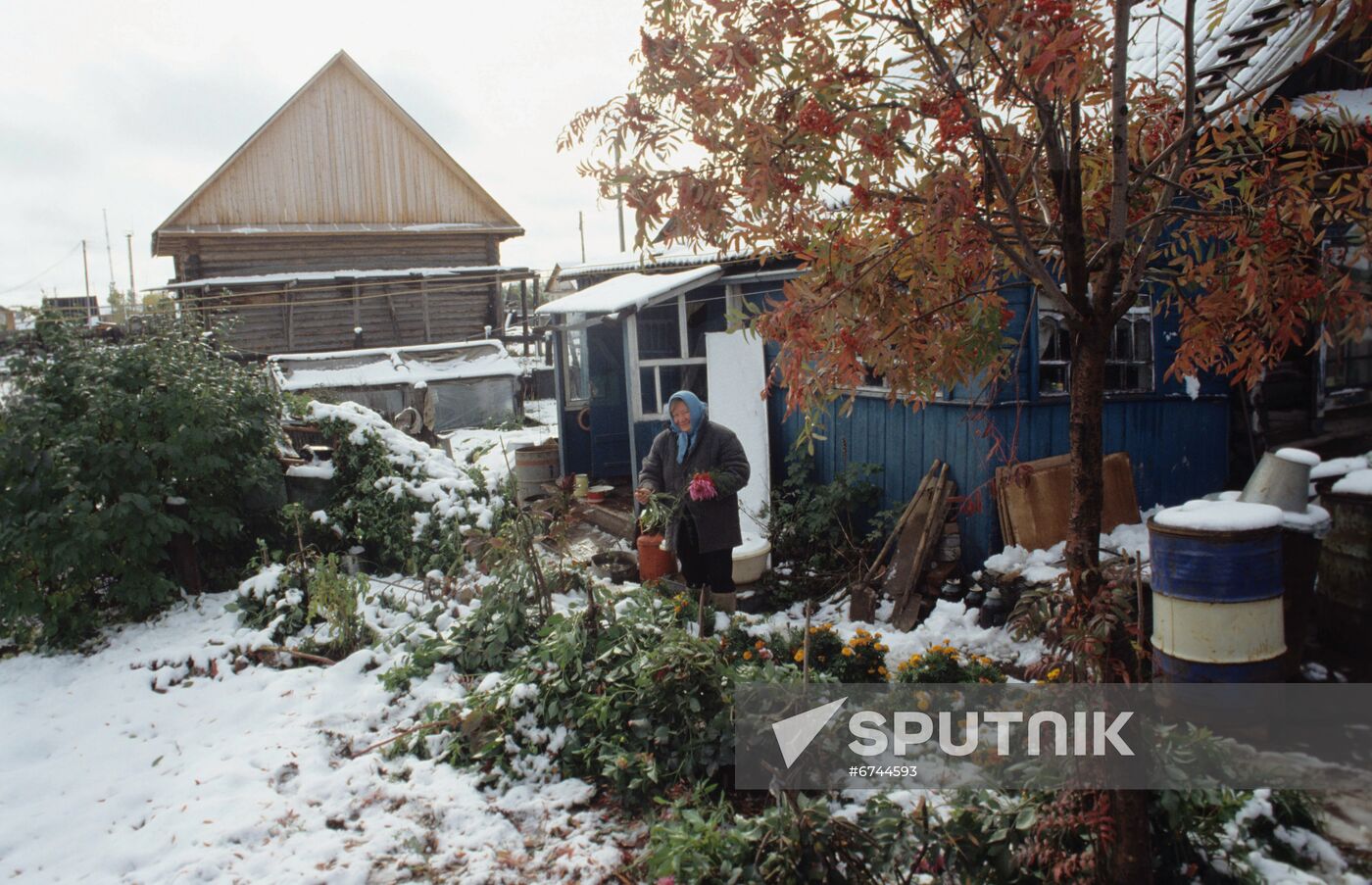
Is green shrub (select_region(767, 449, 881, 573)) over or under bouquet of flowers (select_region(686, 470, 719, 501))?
under

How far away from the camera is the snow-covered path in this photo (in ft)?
11.5

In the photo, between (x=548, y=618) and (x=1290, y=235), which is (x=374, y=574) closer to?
(x=548, y=618)

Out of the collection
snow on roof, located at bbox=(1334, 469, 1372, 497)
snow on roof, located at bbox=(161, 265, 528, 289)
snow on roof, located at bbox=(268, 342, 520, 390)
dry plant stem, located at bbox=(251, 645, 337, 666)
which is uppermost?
snow on roof, located at bbox=(161, 265, 528, 289)

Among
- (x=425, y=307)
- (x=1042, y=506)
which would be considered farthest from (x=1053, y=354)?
(x=425, y=307)

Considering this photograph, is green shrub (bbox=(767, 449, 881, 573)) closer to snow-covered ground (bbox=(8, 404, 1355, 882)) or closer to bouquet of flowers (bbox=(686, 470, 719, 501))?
snow-covered ground (bbox=(8, 404, 1355, 882))

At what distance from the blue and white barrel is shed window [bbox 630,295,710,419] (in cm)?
631

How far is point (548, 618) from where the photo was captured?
5.11 metres

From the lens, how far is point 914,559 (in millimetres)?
6480

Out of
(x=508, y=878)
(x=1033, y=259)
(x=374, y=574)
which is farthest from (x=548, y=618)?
(x=1033, y=259)

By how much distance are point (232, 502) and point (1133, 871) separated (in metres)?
6.93

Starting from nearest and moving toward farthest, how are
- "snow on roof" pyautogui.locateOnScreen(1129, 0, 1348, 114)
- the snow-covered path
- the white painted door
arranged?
the snow-covered path < "snow on roof" pyautogui.locateOnScreen(1129, 0, 1348, 114) < the white painted door

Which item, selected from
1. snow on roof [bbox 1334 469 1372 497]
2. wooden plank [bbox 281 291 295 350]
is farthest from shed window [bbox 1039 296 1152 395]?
wooden plank [bbox 281 291 295 350]

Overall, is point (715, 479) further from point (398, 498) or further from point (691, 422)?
point (398, 498)

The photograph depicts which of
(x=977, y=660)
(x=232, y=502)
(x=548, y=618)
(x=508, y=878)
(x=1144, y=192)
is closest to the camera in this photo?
(x=1144, y=192)
